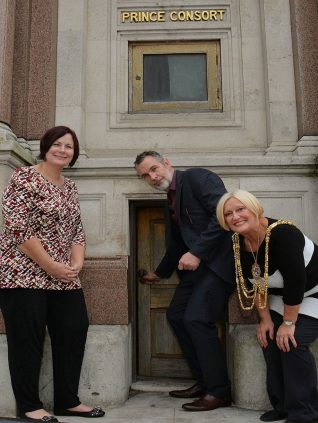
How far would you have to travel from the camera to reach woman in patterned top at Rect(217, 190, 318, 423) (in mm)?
3230

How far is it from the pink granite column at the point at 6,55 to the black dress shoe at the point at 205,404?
3.09 metres

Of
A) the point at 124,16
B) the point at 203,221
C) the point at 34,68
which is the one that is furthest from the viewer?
the point at 124,16

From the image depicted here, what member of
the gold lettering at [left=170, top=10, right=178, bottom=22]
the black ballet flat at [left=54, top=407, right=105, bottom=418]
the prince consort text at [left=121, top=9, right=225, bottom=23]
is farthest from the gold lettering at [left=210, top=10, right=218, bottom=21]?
the black ballet flat at [left=54, top=407, right=105, bottom=418]

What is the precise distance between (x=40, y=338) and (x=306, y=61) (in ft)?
12.3

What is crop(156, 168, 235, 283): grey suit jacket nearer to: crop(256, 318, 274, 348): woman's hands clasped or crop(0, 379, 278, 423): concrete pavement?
crop(256, 318, 274, 348): woman's hands clasped

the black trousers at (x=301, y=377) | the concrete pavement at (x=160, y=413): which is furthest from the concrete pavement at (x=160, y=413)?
the black trousers at (x=301, y=377)

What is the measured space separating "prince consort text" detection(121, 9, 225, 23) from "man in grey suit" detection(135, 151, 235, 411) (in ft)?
6.82

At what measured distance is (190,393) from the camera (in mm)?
4109

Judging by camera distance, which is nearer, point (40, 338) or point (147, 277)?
point (40, 338)

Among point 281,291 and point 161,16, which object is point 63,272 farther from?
point 161,16

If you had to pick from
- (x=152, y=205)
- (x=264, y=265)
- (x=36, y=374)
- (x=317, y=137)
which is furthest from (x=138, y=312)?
(x=317, y=137)

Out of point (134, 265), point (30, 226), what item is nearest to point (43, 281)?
point (30, 226)

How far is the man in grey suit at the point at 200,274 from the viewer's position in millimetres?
3711

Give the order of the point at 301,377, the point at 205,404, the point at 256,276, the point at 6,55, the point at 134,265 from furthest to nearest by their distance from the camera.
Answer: the point at 134,265 < the point at 6,55 < the point at 205,404 < the point at 256,276 < the point at 301,377
